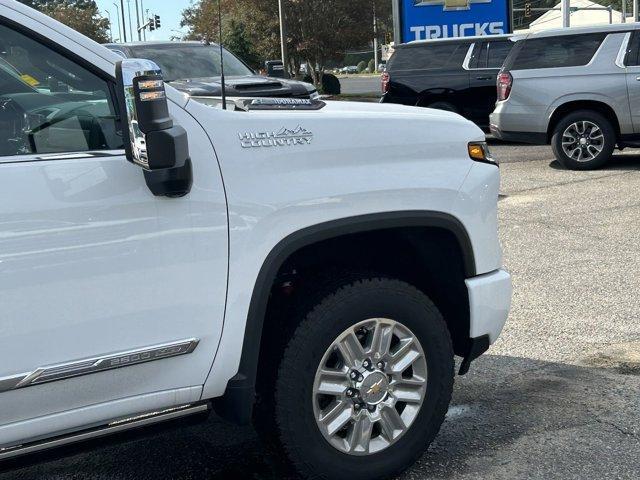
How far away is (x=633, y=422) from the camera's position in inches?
155

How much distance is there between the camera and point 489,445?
3777mm

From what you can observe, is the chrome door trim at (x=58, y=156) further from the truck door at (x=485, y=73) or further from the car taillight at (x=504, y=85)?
the truck door at (x=485, y=73)

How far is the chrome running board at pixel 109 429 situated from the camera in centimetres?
271

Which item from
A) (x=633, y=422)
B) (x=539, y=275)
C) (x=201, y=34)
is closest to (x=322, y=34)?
(x=201, y=34)

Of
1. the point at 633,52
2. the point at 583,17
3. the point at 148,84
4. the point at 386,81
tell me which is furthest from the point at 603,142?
the point at 583,17

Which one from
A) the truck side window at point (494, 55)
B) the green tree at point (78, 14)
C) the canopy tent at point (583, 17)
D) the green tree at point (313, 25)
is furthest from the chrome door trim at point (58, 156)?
the canopy tent at point (583, 17)

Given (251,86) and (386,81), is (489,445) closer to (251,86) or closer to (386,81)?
(251,86)

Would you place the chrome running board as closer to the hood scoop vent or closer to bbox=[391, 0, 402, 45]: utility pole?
the hood scoop vent

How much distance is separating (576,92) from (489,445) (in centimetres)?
868

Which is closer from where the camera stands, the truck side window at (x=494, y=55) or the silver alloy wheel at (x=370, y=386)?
the silver alloy wheel at (x=370, y=386)

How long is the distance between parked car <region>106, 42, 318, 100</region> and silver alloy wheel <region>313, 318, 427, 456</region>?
701 centimetres

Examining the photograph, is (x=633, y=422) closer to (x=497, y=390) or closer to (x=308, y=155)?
(x=497, y=390)

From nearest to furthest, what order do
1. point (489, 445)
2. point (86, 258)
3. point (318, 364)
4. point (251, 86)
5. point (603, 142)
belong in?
point (86, 258), point (318, 364), point (489, 445), point (251, 86), point (603, 142)

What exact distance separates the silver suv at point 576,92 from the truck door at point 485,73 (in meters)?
2.55
